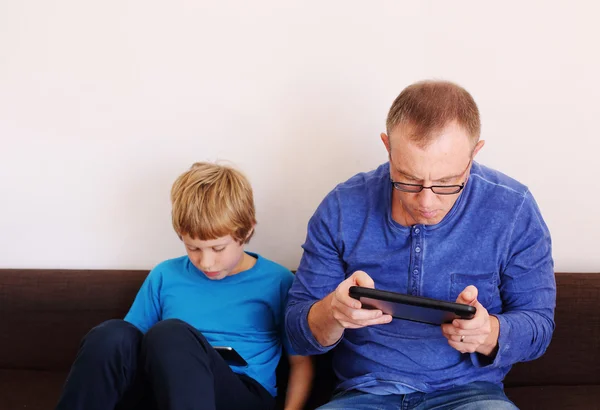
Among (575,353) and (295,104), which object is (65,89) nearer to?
(295,104)

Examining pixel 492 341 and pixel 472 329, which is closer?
pixel 472 329

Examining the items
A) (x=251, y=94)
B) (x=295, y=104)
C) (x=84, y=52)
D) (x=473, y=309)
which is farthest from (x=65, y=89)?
(x=473, y=309)

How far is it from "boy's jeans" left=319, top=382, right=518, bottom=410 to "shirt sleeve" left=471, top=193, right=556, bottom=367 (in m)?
0.07

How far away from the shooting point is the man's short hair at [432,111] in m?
1.58

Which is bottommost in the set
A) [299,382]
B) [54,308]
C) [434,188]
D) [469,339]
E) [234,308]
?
[299,382]

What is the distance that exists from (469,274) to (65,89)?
59.0 inches

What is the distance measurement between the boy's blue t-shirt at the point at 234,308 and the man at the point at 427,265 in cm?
17

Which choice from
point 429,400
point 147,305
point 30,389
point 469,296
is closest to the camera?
point 469,296

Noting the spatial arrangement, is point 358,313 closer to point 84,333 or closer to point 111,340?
point 111,340

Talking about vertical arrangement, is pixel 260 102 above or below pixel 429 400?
above

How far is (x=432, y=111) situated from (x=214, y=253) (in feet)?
2.42

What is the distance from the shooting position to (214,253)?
6.34 feet

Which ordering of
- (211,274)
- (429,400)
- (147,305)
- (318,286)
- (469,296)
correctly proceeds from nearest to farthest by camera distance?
(469,296), (429,400), (318,286), (211,274), (147,305)

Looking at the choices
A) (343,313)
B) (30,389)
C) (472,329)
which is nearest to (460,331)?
(472,329)
